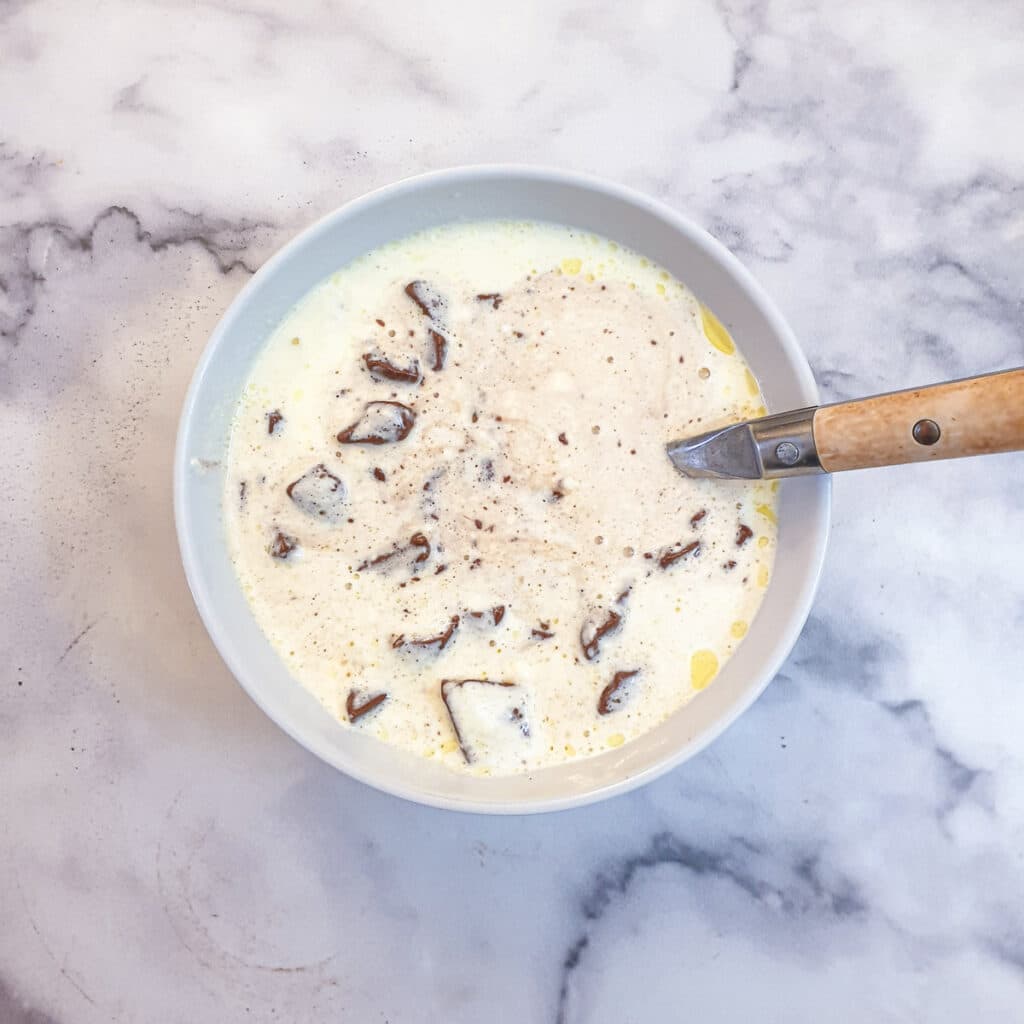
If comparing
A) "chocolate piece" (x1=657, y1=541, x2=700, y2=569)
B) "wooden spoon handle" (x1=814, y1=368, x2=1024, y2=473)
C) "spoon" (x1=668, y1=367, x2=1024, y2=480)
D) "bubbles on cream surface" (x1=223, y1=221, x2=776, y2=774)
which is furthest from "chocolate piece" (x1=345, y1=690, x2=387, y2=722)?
"wooden spoon handle" (x1=814, y1=368, x2=1024, y2=473)

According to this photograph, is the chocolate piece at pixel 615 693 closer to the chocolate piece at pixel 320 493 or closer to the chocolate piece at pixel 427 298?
the chocolate piece at pixel 320 493

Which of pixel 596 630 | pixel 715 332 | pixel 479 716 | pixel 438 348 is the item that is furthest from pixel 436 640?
pixel 715 332

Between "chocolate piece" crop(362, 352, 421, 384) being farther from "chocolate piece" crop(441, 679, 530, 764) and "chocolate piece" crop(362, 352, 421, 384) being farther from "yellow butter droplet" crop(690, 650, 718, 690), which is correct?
"yellow butter droplet" crop(690, 650, 718, 690)

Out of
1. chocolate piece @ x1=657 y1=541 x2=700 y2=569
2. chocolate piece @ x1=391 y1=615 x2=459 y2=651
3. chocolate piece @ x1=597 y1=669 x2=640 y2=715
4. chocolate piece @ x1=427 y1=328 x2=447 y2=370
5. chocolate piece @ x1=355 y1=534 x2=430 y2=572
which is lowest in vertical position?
chocolate piece @ x1=597 y1=669 x2=640 y2=715

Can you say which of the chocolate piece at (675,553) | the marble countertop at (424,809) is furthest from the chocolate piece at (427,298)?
the chocolate piece at (675,553)

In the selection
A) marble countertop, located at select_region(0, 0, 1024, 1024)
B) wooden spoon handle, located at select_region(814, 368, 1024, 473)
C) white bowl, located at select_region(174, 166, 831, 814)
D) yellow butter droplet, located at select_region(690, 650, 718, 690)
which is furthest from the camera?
marble countertop, located at select_region(0, 0, 1024, 1024)

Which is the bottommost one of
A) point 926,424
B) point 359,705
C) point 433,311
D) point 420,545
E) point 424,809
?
point 424,809

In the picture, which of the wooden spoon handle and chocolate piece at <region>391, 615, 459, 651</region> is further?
chocolate piece at <region>391, 615, 459, 651</region>

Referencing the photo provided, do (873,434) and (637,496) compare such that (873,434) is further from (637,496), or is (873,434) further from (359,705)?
(359,705)
